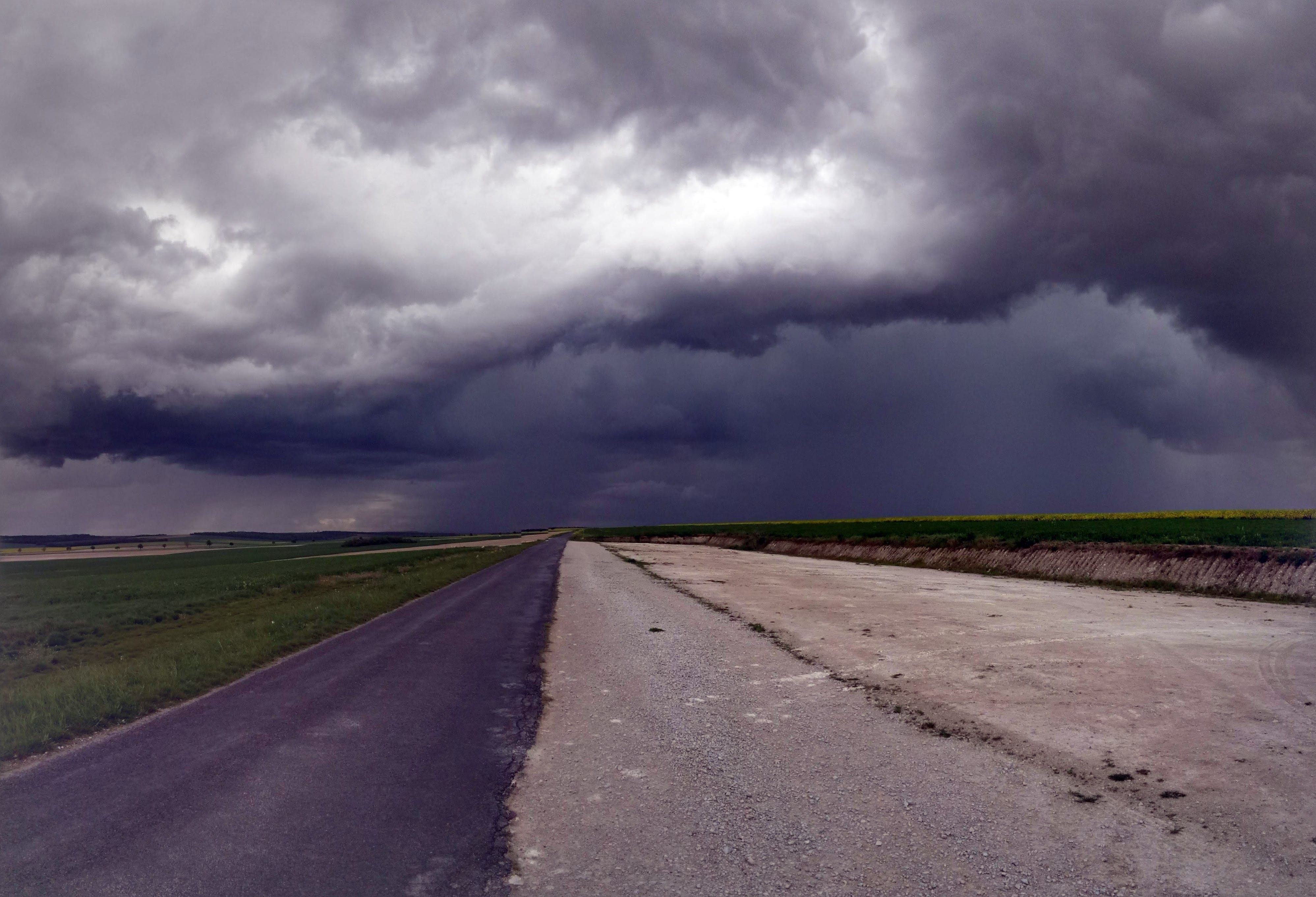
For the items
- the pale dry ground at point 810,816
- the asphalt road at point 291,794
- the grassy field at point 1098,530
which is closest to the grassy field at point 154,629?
the asphalt road at point 291,794

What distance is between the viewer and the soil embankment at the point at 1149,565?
87.6 ft

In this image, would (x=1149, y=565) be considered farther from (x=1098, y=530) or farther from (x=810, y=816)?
(x=810, y=816)

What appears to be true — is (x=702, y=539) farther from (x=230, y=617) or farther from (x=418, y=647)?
(x=418, y=647)

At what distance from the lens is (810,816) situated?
7031 mm

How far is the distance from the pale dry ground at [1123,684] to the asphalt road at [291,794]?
6024 millimetres

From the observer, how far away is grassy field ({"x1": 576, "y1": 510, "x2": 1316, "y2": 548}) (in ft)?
110

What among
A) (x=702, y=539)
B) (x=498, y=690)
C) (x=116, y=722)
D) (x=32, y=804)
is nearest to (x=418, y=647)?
(x=498, y=690)

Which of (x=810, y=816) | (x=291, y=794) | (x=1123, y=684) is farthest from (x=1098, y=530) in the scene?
(x=291, y=794)

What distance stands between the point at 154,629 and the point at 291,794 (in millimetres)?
24601

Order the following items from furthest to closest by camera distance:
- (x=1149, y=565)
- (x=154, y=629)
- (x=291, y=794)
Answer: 1. (x=1149, y=565)
2. (x=154, y=629)
3. (x=291, y=794)

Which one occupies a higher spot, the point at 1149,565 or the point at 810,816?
the point at 810,816

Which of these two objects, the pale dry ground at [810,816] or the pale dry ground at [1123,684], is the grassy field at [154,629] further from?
the pale dry ground at [1123,684]

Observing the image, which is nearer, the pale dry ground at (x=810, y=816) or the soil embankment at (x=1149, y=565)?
the pale dry ground at (x=810, y=816)

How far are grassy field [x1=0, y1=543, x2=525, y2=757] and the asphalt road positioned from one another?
126 cm
